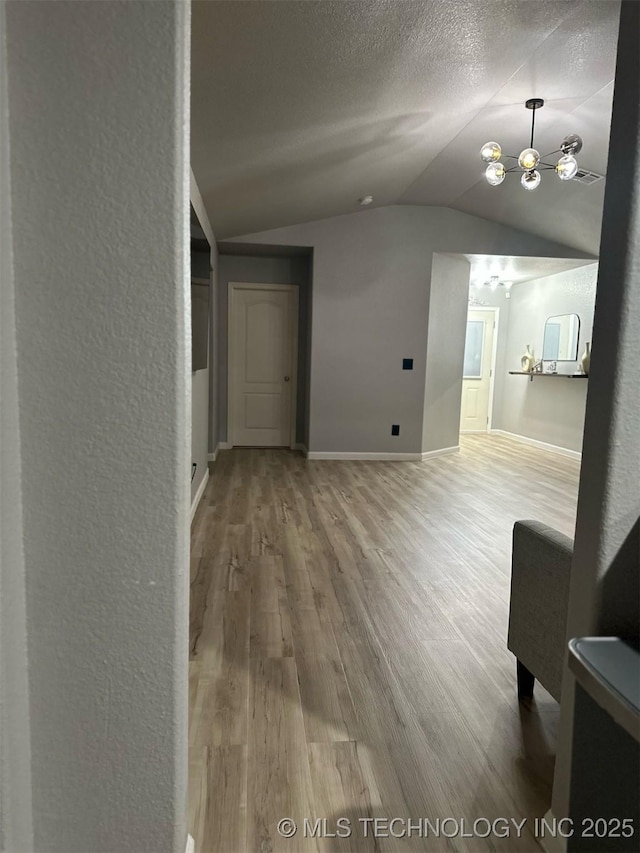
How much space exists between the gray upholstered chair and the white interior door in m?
6.91

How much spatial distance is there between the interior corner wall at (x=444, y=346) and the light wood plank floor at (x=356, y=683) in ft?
7.86

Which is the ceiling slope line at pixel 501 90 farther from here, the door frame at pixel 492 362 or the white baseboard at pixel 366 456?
the door frame at pixel 492 362

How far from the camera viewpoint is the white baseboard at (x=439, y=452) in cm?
620

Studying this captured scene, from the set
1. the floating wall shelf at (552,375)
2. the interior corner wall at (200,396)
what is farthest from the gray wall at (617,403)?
the floating wall shelf at (552,375)

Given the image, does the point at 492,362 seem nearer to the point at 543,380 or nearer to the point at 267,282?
the point at 543,380

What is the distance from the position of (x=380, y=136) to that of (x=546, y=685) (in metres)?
3.40

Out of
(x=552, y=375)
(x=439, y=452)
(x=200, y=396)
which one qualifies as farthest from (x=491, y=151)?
(x=552, y=375)

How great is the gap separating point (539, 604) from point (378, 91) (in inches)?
107

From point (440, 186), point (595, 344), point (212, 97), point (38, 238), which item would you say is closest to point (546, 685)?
point (595, 344)

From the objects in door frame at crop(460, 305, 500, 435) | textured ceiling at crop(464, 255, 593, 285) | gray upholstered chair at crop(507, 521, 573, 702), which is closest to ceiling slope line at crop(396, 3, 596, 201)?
textured ceiling at crop(464, 255, 593, 285)

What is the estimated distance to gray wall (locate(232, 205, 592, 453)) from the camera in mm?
5789

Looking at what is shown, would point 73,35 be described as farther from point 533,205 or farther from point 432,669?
point 533,205

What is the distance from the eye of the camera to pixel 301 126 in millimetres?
3018

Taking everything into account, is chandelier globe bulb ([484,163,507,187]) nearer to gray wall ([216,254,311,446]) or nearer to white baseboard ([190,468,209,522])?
gray wall ([216,254,311,446])
